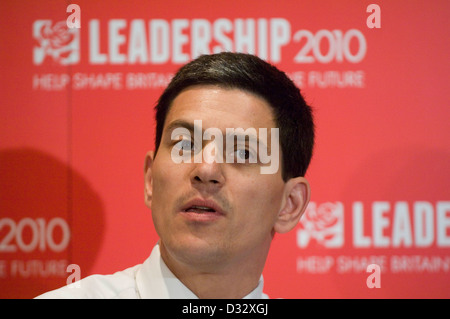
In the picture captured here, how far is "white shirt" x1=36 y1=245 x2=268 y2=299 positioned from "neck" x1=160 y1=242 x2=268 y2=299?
0.02 metres

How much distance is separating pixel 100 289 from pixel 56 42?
96 centimetres

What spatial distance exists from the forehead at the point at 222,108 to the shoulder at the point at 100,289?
17.2 inches

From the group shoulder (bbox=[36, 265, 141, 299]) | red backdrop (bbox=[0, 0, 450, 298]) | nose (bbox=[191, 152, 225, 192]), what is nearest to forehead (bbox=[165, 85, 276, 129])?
nose (bbox=[191, 152, 225, 192])

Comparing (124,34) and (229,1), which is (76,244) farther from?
(229,1)

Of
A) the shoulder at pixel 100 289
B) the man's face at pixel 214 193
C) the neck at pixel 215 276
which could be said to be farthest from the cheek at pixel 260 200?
the shoulder at pixel 100 289

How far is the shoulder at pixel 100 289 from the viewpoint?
1.27 meters

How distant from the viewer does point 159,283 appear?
1236 mm

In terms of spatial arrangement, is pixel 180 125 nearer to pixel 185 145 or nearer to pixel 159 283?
pixel 185 145

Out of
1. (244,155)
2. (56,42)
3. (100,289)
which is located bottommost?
(100,289)

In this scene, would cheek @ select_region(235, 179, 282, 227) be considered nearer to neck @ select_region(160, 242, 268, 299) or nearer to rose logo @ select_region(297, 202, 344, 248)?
neck @ select_region(160, 242, 268, 299)

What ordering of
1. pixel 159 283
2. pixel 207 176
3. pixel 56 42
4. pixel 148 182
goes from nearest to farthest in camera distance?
pixel 207 176, pixel 159 283, pixel 148 182, pixel 56 42
